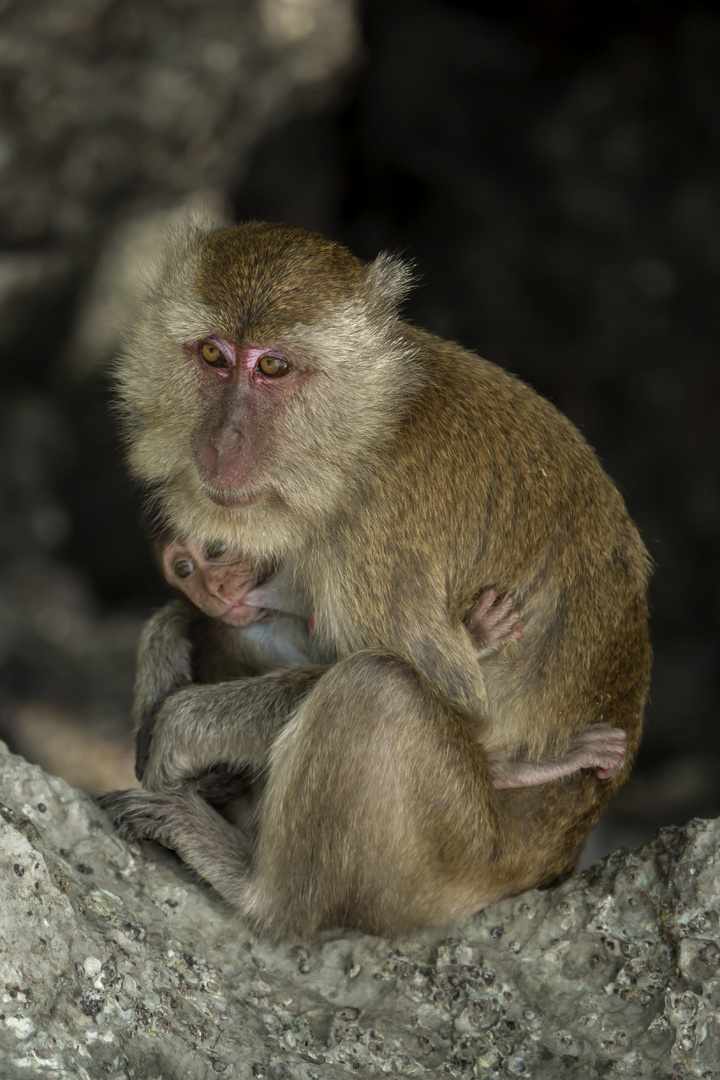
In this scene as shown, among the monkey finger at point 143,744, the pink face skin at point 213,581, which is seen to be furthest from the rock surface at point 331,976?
the pink face skin at point 213,581

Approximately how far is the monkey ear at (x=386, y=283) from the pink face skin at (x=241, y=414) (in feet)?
1.26

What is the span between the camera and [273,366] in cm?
362

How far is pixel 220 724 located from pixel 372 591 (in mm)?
677

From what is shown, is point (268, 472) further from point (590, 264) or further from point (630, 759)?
point (590, 264)

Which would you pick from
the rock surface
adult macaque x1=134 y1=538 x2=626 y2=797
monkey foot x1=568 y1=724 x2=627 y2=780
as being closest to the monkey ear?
adult macaque x1=134 y1=538 x2=626 y2=797

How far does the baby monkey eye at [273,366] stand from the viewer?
361 centimetres

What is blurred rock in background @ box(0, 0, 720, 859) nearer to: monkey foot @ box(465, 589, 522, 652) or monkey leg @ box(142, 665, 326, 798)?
monkey leg @ box(142, 665, 326, 798)

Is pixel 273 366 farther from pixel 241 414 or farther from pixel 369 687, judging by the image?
pixel 369 687

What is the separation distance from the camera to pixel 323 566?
373 cm

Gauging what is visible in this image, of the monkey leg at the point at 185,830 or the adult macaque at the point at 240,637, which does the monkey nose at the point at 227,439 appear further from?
the monkey leg at the point at 185,830

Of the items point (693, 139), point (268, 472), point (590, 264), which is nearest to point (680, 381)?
point (590, 264)

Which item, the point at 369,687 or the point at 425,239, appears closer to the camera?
the point at 369,687

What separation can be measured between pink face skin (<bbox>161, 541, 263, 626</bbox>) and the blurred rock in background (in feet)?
11.5

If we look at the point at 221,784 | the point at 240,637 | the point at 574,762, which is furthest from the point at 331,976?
the point at 240,637
